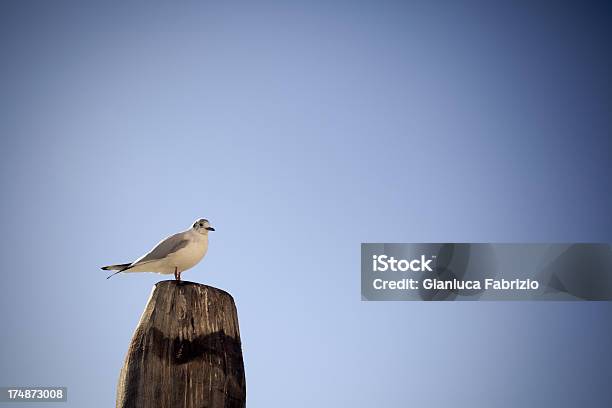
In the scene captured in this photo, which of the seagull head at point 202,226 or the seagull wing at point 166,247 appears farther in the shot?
the seagull head at point 202,226

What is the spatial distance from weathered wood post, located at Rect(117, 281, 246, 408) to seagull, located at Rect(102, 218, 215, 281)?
2.81 feet

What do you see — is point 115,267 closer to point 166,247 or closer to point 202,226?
point 166,247

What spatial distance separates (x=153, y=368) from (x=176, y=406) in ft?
1.17

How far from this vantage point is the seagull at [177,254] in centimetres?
810

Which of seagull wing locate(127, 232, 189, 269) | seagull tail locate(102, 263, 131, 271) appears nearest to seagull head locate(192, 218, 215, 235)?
seagull wing locate(127, 232, 189, 269)

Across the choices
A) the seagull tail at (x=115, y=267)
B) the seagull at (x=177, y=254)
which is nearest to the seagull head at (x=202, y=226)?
the seagull at (x=177, y=254)

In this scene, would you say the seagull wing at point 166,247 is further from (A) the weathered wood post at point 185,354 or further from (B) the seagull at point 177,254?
(A) the weathered wood post at point 185,354

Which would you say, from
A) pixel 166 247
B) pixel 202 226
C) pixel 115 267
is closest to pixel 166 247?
pixel 166 247

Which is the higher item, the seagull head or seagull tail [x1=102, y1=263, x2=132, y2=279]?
the seagull head

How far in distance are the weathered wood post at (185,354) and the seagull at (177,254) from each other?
2.81ft

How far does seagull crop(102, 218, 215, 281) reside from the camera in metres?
8.10

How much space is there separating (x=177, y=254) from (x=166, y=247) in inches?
6.1

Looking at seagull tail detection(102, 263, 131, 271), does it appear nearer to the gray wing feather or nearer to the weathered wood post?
the gray wing feather

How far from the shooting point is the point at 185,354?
6.90 m
